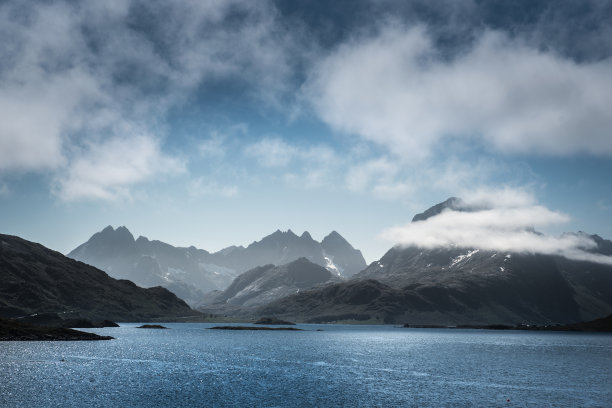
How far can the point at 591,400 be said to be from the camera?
87875 mm

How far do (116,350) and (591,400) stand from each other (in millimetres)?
151699

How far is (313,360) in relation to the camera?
156625 millimetres

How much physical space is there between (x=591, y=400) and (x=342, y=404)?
50199mm

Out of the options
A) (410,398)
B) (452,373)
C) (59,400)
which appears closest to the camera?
(59,400)

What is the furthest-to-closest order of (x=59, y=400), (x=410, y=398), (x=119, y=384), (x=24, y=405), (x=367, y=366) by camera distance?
(x=367, y=366)
(x=119, y=384)
(x=410, y=398)
(x=59, y=400)
(x=24, y=405)

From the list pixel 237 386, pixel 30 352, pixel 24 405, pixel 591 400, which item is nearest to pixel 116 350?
pixel 30 352

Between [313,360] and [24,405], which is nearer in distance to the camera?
[24,405]

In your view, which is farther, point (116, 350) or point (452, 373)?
point (116, 350)

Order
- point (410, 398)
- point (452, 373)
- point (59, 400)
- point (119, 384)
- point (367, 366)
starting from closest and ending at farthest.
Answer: point (59, 400) → point (410, 398) → point (119, 384) → point (452, 373) → point (367, 366)

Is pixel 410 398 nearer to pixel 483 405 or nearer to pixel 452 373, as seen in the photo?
pixel 483 405

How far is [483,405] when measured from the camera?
80.6 metres

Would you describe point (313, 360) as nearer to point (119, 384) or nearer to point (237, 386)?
point (237, 386)

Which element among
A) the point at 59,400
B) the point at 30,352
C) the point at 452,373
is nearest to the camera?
the point at 59,400

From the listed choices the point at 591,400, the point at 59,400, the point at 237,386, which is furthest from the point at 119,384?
the point at 591,400
